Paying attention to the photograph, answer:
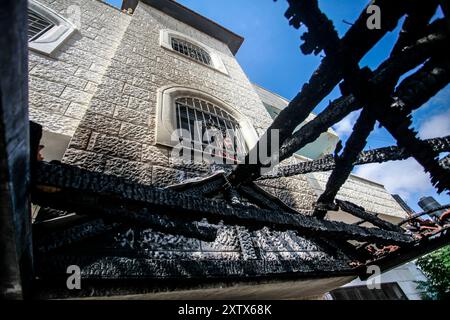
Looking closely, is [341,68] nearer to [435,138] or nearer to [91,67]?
[435,138]

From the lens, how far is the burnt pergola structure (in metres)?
0.91

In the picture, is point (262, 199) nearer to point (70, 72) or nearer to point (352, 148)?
point (352, 148)

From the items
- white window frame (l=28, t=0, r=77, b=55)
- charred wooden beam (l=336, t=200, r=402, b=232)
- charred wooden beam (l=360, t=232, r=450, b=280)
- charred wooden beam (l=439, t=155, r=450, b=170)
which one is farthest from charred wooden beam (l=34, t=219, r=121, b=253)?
white window frame (l=28, t=0, r=77, b=55)

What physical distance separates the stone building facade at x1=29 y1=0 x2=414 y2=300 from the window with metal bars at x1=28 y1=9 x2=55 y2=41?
44 cm

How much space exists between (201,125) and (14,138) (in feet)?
10.3

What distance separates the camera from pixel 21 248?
840mm

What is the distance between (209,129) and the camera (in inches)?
146

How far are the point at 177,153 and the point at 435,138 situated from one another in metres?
2.41

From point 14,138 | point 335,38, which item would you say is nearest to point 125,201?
point 14,138

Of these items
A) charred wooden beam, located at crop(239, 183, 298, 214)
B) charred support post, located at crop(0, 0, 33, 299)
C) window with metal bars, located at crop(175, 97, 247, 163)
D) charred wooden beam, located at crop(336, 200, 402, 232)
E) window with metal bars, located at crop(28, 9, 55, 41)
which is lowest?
charred wooden beam, located at crop(336, 200, 402, 232)

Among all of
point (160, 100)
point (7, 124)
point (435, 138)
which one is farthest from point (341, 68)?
point (160, 100)

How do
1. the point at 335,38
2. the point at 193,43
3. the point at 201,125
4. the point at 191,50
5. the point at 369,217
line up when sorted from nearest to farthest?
the point at 335,38 → the point at 369,217 → the point at 201,125 → the point at 191,50 → the point at 193,43

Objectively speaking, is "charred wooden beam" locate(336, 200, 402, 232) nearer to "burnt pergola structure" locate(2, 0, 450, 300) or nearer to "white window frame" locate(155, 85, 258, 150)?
"burnt pergola structure" locate(2, 0, 450, 300)

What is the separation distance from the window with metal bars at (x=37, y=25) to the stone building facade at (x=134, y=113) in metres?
0.44
